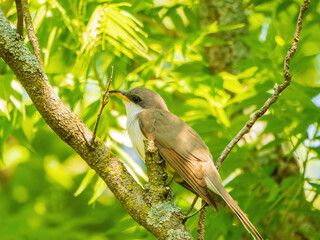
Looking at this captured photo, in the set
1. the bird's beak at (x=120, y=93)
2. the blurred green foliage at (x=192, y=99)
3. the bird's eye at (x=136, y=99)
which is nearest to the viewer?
the blurred green foliage at (x=192, y=99)

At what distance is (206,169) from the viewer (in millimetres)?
3646

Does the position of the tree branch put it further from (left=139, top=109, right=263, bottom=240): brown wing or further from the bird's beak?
the bird's beak

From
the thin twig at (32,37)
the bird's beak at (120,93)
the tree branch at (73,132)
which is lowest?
the tree branch at (73,132)

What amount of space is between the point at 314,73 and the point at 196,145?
435 cm

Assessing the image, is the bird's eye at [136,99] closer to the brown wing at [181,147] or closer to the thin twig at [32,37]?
the brown wing at [181,147]

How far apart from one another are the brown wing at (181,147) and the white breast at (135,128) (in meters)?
0.07

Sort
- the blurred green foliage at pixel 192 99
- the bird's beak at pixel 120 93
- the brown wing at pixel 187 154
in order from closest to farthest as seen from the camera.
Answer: the brown wing at pixel 187 154, the blurred green foliage at pixel 192 99, the bird's beak at pixel 120 93

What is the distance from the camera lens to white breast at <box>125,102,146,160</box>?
13.7 feet

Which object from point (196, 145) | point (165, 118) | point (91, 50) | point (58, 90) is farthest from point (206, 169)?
point (58, 90)

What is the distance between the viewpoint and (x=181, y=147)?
386cm

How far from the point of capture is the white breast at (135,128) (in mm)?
4170

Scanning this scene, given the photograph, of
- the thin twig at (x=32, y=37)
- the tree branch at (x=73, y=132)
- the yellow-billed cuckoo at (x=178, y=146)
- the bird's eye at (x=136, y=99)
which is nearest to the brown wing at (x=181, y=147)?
the yellow-billed cuckoo at (x=178, y=146)

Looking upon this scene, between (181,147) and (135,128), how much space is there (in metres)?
0.66

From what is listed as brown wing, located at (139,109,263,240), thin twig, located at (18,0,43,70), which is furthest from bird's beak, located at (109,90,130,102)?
thin twig, located at (18,0,43,70)
